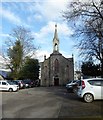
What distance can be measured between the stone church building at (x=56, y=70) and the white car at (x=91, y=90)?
213 feet

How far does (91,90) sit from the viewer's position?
54.4 ft

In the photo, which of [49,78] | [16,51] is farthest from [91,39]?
[49,78]

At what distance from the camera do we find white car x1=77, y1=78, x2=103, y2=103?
16469mm

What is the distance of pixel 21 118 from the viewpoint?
35.5 ft

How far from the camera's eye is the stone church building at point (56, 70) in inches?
3231

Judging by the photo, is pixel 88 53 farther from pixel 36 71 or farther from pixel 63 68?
pixel 63 68

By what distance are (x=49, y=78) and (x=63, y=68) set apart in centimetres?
574

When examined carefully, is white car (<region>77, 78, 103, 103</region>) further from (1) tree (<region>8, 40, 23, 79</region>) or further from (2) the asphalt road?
(1) tree (<region>8, 40, 23, 79</region>)

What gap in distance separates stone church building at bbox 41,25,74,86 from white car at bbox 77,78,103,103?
6484 cm

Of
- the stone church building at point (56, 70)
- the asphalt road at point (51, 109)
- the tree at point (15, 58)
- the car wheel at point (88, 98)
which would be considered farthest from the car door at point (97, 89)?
the stone church building at point (56, 70)

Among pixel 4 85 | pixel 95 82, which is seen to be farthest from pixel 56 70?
pixel 95 82

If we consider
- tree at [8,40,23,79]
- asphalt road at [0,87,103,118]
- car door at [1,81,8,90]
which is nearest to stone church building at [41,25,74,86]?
tree at [8,40,23,79]

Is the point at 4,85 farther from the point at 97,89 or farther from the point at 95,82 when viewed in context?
the point at 97,89

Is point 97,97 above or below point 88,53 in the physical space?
below
